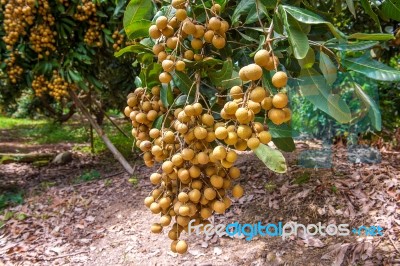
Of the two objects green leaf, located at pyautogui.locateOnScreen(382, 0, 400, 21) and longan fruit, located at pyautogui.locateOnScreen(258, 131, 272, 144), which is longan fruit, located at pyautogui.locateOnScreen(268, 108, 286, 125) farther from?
green leaf, located at pyautogui.locateOnScreen(382, 0, 400, 21)

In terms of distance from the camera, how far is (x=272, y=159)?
0.80 meters

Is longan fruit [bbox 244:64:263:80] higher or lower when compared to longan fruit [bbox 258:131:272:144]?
higher

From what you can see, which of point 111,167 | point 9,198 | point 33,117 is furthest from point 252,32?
point 33,117

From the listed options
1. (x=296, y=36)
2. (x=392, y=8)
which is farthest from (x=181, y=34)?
(x=392, y=8)

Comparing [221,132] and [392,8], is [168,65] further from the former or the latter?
→ [392,8]

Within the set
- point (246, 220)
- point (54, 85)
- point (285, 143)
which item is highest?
point (285, 143)

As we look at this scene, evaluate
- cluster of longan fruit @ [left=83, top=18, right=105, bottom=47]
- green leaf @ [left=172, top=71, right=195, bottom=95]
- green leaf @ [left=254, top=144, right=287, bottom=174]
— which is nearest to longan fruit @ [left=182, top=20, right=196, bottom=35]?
green leaf @ [left=172, top=71, right=195, bottom=95]

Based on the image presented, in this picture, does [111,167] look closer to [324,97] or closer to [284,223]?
[284,223]

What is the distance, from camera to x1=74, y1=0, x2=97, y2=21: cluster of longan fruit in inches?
114

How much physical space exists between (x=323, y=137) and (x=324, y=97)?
9.18 feet

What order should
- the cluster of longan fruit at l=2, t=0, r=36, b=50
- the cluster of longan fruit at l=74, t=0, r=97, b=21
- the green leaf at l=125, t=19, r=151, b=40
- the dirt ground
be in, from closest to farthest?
the green leaf at l=125, t=19, r=151, b=40, the dirt ground, the cluster of longan fruit at l=2, t=0, r=36, b=50, the cluster of longan fruit at l=74, t=0, r=97, b=21

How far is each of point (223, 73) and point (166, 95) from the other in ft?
0.58

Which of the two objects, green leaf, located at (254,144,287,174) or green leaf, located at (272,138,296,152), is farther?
green leaf, located at (272,138,296,152)

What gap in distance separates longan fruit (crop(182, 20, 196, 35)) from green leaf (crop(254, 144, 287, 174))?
0.32m
